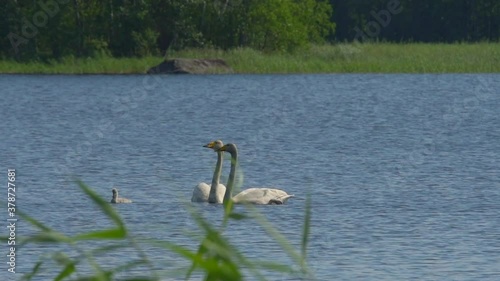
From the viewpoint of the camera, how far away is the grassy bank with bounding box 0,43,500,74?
4803cm

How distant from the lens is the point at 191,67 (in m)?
49.4

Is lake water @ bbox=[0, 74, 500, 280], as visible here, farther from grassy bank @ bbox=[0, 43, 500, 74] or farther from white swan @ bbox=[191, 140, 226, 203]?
grassy bank @ bbox=[0, 43, 500, 74]

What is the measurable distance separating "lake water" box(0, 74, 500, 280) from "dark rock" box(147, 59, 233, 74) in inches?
200

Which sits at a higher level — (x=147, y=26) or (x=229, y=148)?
(x=229, y=148)

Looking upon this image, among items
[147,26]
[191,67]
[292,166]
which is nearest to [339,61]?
[191,67]

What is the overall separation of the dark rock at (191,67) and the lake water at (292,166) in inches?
200

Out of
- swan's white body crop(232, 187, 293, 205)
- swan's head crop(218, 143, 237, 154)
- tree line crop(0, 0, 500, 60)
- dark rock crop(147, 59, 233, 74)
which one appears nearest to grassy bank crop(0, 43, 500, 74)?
dark rock crop(147, 59, 233, 74)

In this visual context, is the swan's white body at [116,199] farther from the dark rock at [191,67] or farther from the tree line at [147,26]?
the tree line at [147,26]

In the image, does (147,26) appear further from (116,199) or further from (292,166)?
(116,199)

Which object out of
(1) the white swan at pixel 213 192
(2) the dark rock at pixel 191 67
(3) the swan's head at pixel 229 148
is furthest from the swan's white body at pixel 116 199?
(2) the dark rock at pixel 191 67

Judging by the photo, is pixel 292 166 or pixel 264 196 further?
pixel 292 166

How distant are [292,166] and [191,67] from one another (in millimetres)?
30378

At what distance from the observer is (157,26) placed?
184 ft

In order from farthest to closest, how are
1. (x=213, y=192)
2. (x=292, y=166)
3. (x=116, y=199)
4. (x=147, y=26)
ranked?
(x=147, y=26), (x=292, y=166), (x=213, y=192), (x=116, y=199)
